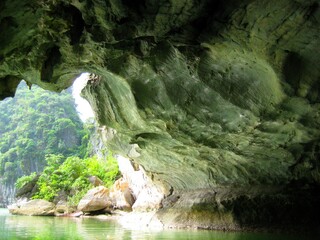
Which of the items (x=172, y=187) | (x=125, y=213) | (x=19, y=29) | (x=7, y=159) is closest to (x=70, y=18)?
(x=19, y=29)

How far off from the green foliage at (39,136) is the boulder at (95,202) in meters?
23.6

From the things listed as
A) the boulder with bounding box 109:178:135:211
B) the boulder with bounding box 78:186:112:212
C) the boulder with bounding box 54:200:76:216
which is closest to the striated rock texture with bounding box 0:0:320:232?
the boulder with bounding box 109:178:135:211

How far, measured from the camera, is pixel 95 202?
17578mm

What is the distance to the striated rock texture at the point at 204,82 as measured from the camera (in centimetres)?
442

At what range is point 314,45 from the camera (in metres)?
4.69

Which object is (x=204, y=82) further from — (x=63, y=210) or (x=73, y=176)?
(x=73, y=176)

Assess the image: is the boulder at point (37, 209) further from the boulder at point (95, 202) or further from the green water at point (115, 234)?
the green water at point (115, 234)

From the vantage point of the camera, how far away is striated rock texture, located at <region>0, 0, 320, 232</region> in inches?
174

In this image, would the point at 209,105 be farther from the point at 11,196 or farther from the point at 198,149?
the point at 11,196

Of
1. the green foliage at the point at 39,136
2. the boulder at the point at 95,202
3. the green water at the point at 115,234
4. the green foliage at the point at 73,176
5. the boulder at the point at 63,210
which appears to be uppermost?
the green foliage at the point at 39,136

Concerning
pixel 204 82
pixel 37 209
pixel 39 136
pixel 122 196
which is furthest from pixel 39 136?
pixel 204 82

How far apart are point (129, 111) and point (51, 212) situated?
41.5 ft

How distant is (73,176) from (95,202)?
6421 mm

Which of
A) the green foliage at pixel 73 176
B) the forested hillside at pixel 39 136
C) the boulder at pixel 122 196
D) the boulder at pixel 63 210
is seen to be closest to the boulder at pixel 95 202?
the boulder at pixel 122 196
